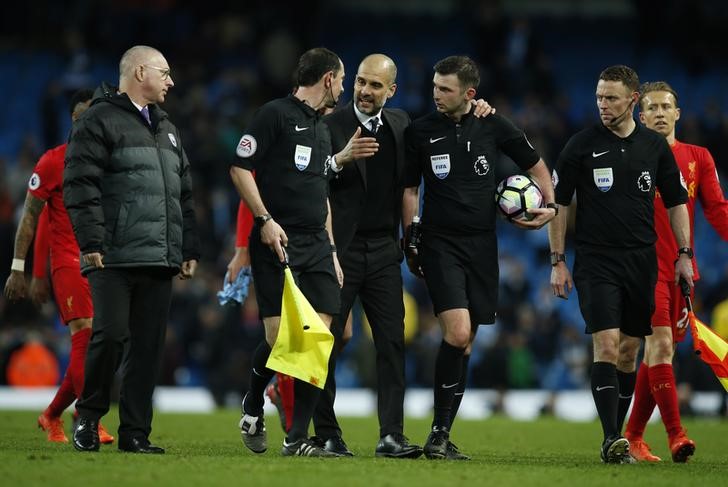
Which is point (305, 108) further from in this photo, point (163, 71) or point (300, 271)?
point (300, 271)

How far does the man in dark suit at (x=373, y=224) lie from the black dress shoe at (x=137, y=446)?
1161 millimetres

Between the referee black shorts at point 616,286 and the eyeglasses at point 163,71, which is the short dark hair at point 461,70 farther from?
the eyeglasses at point 163,71

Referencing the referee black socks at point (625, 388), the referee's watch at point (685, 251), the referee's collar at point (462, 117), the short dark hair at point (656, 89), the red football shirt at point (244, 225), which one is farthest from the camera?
the short dark hair at point (656, 89)

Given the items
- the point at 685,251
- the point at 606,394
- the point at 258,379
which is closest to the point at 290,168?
the point at 258,379

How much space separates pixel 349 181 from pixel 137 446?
229 cm

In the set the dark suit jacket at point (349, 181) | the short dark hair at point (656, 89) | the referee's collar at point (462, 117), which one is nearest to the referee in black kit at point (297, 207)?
the dark suit jacket at point (349, 181)

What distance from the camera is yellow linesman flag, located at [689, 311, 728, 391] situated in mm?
9547

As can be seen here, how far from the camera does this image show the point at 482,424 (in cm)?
1469

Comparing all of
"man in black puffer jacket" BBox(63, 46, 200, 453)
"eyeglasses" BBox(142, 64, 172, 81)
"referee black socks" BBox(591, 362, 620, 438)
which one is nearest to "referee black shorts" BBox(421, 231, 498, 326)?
"referee black socks" BBox(591, 362, 620, 438)

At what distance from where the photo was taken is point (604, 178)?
9281 mm

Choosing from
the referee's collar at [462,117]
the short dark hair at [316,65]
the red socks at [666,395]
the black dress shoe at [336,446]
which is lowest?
the black dress shoe at [336,446]

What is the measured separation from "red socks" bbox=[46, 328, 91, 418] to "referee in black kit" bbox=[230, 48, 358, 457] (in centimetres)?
189

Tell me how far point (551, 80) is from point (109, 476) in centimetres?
1839

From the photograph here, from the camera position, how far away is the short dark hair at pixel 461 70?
9203 mm
